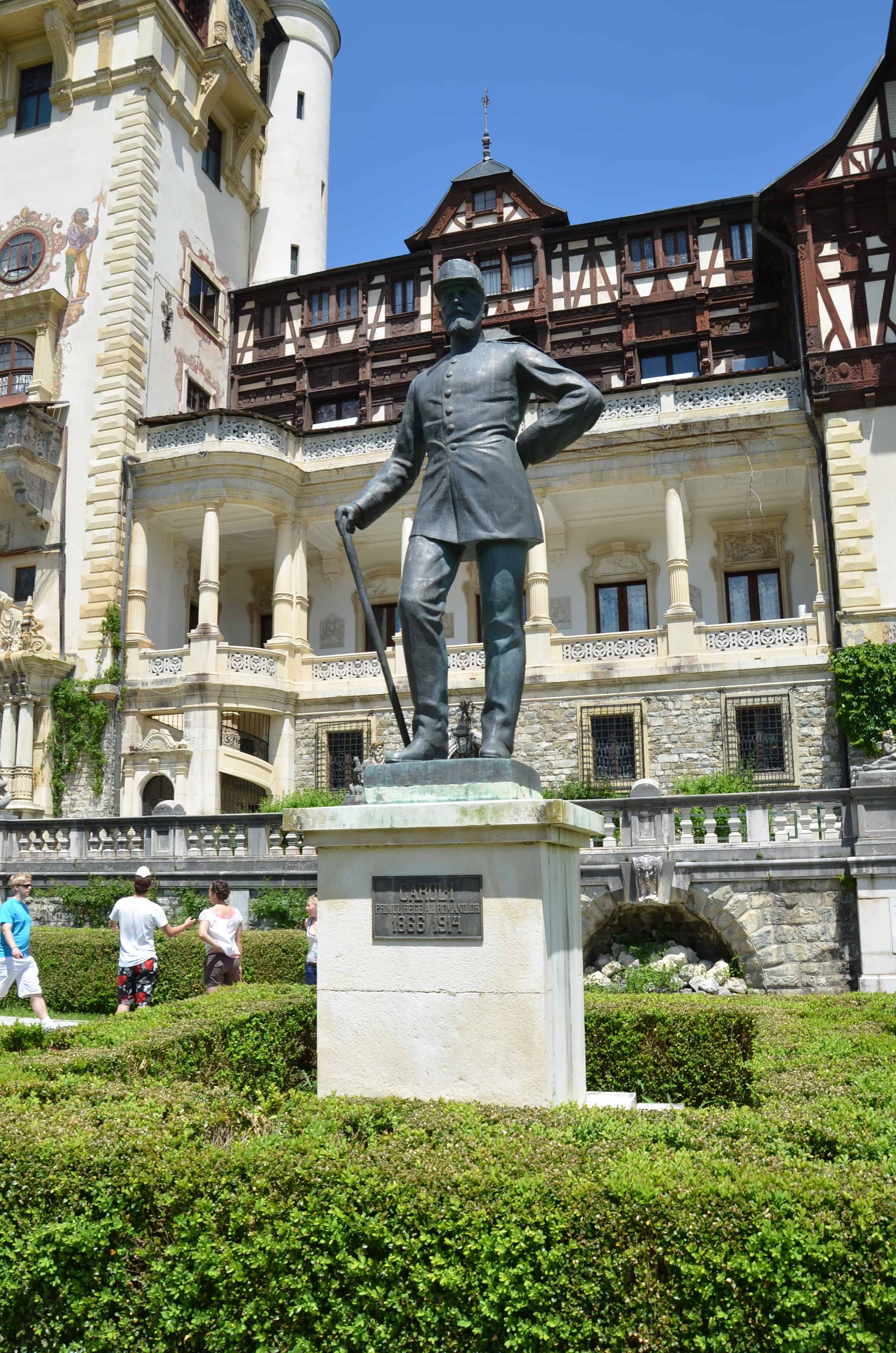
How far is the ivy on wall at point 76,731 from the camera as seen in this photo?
25797 mm

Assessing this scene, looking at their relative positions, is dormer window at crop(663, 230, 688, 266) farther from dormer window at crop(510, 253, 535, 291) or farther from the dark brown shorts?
the dark brown shorts

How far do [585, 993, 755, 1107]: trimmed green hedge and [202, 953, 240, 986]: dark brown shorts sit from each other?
500 cm

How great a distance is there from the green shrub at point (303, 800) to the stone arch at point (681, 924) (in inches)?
279

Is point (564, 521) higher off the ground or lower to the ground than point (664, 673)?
higher

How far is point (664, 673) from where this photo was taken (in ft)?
79.4

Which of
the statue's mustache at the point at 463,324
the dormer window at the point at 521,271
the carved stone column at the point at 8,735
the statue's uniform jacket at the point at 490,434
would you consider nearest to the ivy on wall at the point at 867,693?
the dormer window at the point at 521,271

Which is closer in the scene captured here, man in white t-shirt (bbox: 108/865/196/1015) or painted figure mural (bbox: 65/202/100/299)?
man in white t-shirt (bbox: 108/865/196/1015)

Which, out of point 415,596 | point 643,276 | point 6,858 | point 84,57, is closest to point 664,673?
point 643,276

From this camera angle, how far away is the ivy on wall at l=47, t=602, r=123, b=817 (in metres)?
25.8

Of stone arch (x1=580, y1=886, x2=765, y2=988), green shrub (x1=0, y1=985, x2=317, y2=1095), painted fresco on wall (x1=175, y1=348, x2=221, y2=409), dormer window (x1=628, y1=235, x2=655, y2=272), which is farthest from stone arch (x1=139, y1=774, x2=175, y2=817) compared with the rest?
green shrub (x1=0, y1=985, x2=317, y2=1095)

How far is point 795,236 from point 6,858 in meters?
21.6

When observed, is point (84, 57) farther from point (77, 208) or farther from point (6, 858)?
point (6, 858)

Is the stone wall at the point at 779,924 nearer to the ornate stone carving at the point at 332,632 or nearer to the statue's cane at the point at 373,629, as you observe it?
the statue's cane at the point at 373,629

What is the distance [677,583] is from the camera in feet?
81.2
